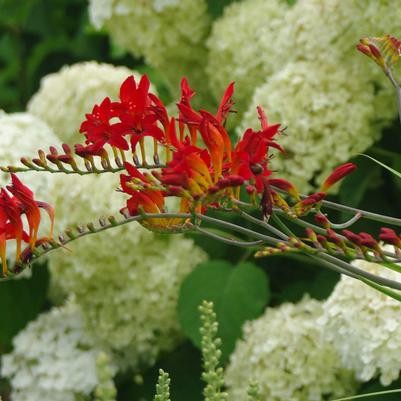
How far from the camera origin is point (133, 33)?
186 cm

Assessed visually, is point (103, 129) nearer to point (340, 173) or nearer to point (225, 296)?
point (340, 173)

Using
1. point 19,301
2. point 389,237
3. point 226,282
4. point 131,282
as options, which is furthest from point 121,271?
point 389,237

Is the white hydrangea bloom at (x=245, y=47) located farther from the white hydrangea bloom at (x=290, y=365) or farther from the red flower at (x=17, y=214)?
the red flower at (x=17, y=214)

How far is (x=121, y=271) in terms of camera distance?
1.65 m

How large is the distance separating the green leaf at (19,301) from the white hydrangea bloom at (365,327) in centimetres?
69

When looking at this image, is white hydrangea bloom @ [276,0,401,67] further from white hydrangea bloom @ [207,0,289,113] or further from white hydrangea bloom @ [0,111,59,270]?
white hydrangea bloom @ [0,111,59,270]

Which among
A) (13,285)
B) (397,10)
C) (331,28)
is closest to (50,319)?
(13,285)

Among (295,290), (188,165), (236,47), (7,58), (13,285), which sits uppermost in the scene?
(7,58)

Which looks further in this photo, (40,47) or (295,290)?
(40,47)

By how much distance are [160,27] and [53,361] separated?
633 millimetres

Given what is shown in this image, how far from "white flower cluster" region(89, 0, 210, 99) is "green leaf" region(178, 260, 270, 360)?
1.49ft

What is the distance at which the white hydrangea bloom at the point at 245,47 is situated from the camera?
1764 mm

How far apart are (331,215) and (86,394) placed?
Answer: 1.72 ft

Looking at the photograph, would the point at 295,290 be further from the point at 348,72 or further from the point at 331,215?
the point at 348,72
